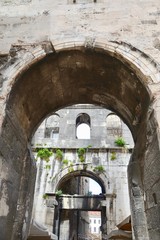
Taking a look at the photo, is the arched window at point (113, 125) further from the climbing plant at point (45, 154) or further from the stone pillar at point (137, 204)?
the stone pillar at point (137, 204)

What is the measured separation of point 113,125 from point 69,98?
8964 mm

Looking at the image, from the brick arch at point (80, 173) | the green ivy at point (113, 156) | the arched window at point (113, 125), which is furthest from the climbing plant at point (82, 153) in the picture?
the arched window at point (113, 125)

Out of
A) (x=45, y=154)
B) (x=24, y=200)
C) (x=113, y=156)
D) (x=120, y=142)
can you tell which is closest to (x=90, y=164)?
(x=113, y=156)

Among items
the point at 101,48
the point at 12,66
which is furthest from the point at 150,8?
the point at 12,66

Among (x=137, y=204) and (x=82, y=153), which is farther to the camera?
(x=82, y=153)

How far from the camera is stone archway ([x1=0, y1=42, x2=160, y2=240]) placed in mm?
3525

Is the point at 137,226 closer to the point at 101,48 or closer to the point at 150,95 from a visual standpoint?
the point at 150,95

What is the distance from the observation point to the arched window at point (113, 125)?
13.4 meters

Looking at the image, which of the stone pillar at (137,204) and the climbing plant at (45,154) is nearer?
the stone pillar at (137,204)

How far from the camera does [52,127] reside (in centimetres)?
1421

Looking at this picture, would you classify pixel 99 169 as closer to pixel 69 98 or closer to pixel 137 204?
pixel 69 98

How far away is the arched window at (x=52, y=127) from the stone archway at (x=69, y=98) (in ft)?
28.3

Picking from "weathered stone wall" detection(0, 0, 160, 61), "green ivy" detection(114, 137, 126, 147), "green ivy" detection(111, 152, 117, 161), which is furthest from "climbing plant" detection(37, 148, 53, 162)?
"weathered stone wall" detection(0, 0, 160, 61)

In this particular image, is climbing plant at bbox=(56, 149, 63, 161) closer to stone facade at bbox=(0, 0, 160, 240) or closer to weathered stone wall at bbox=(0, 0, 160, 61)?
stone facade at bbox=(0, 0, 160, 240)
